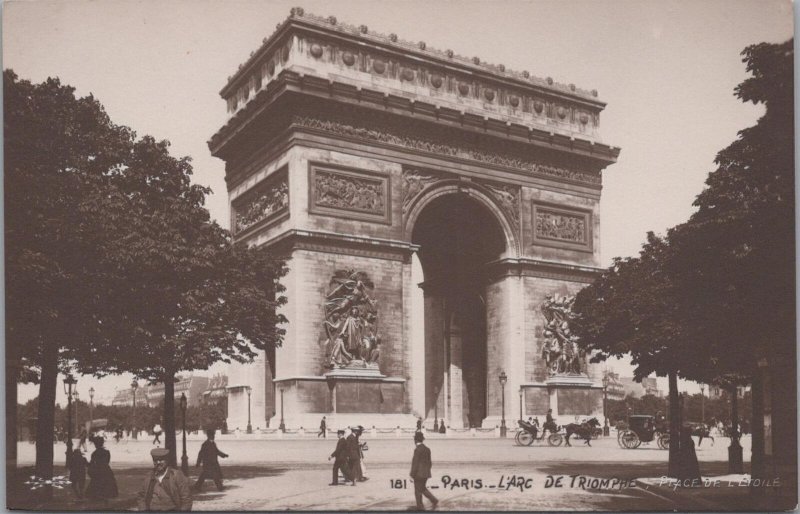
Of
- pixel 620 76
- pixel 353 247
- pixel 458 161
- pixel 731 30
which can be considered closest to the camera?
pixel 731 30

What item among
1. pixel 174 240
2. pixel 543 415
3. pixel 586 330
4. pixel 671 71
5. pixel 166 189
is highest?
pixel 671 71

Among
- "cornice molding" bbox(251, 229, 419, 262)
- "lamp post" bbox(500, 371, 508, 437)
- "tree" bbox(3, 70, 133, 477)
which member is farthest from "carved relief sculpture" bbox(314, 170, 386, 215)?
"tree" bbox(3, 70, 133, 477)

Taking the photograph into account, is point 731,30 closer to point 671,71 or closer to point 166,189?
point 671,71

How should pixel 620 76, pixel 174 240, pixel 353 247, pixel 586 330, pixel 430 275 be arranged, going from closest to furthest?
pixel 174 240 < pixel 620 76 < pixel 586 330 < pixel 353 247 < pixel 430 275

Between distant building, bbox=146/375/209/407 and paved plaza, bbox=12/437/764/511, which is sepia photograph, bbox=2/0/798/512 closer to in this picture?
paved plaza, bbox=12/437/764/511

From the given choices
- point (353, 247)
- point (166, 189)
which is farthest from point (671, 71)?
point (353, 247)

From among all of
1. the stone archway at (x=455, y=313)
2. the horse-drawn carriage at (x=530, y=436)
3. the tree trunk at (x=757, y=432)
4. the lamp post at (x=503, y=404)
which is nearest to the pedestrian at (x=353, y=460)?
the tree trunk at (x=757, y=432)
